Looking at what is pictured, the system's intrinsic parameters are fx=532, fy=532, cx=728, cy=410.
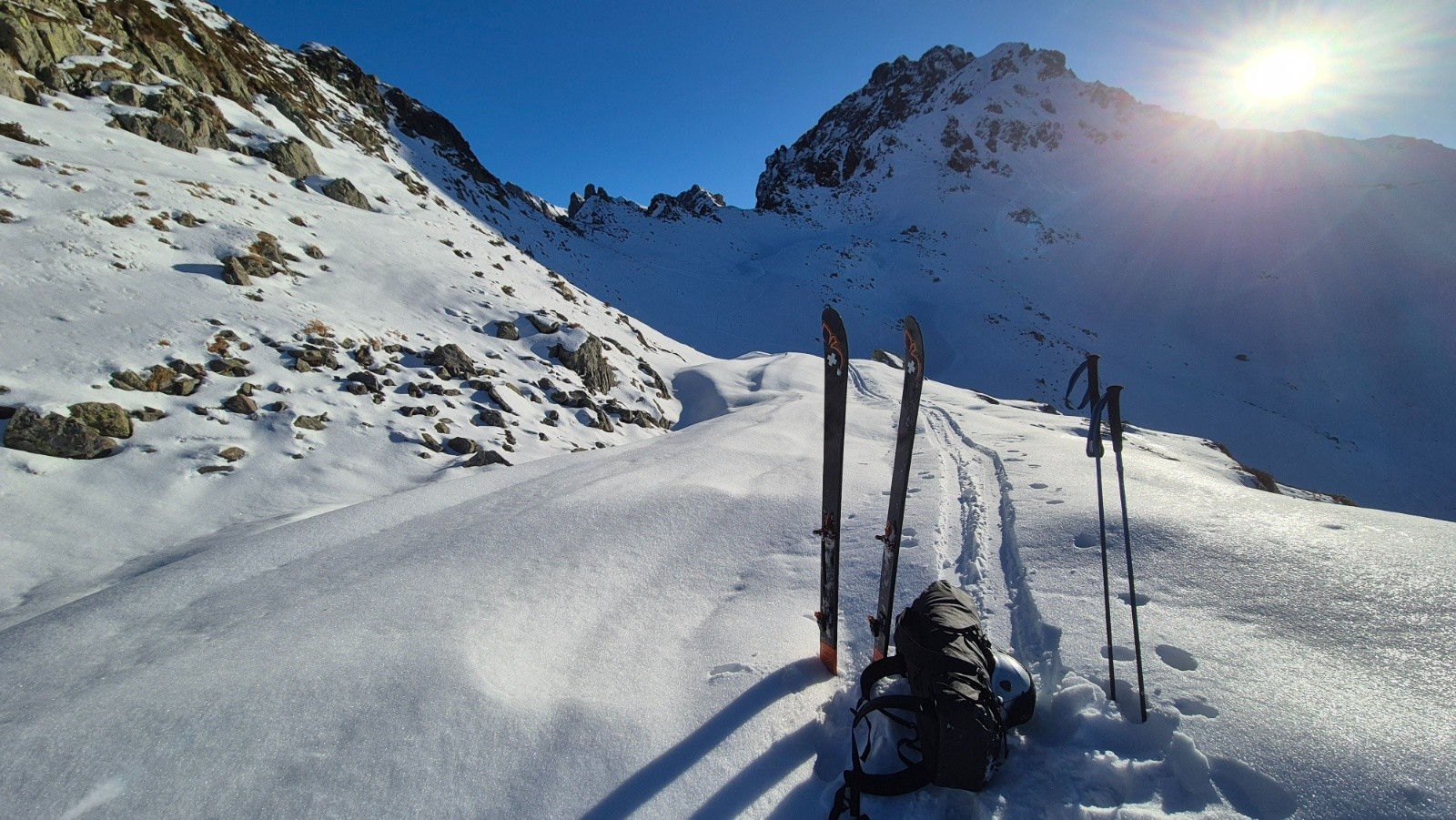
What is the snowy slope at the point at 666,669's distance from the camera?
2.16 m

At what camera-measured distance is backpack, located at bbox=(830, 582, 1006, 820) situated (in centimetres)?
225

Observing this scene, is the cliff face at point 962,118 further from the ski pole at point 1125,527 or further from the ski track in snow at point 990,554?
Answer: the ski pole at point 1125,527

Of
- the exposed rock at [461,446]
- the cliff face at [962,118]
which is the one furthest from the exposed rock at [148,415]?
the cliff face at [962,118]

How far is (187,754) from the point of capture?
2176 mm

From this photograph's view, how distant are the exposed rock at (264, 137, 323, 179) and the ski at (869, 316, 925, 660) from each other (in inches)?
772

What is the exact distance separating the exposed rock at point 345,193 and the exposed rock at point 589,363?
963 centimetres

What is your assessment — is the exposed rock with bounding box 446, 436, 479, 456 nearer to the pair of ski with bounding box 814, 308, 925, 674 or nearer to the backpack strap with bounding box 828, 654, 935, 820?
the pair of ski with bounding box 814, 308, 925, 674

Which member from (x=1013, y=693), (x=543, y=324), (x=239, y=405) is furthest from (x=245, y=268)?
(x=1013, y=693)

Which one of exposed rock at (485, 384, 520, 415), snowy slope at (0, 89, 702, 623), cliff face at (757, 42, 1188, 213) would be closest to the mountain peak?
cliff face at (757, 42, 1188, 213)

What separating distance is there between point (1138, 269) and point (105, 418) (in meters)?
51.7

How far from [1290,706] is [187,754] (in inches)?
188

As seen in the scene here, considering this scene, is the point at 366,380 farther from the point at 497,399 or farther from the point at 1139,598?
the point at 1139,598

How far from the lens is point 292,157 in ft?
51.9

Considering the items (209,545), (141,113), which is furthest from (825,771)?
(141,113)
